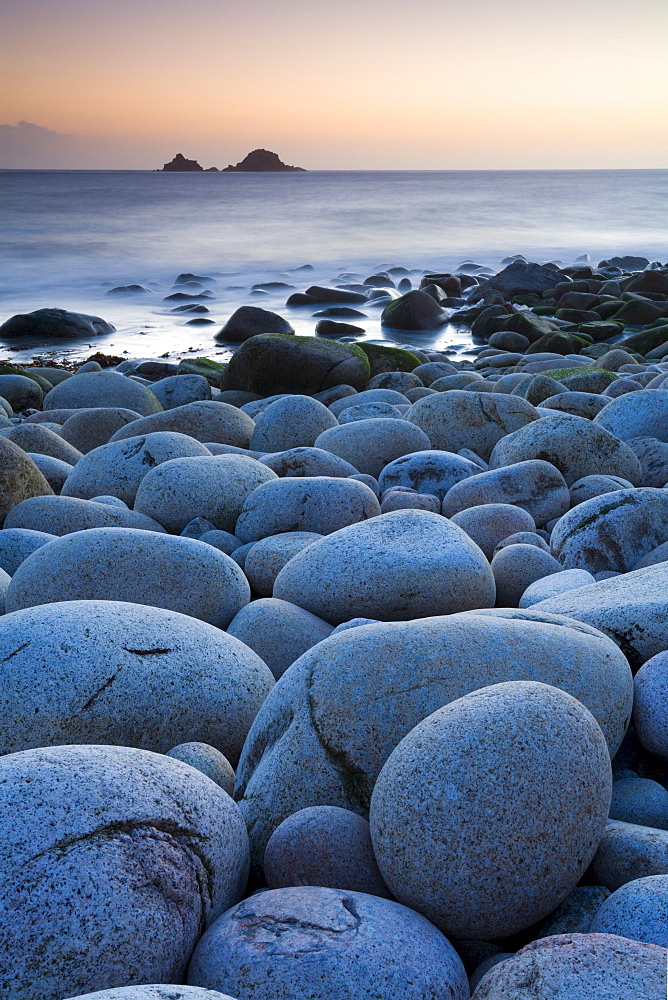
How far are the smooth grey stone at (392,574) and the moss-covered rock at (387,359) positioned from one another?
7.15 meters

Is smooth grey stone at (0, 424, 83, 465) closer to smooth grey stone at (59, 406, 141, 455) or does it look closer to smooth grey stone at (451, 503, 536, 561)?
smooth grey stone at (59, 406, 141, 455)

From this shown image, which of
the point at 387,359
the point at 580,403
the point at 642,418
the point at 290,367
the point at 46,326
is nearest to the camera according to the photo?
the point at 642,418

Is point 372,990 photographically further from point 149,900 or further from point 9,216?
point 9,216

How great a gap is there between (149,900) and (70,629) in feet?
3.65

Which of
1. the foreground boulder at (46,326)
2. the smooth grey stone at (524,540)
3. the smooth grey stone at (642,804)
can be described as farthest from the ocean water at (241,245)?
the smooth grey stone at (642,804)

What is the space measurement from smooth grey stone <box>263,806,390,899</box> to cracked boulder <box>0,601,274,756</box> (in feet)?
2.30

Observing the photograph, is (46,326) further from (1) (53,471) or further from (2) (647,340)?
(1) (53,471)

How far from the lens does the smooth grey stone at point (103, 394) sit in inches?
317

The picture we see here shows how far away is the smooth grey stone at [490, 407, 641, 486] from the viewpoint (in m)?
5.17

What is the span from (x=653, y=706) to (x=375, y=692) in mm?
835

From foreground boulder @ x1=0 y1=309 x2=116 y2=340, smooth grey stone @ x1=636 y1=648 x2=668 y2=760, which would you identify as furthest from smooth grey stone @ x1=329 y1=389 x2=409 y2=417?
foreground boulder @ x1=0 y1=309 x2=116 y2=340

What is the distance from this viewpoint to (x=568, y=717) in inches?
77.7

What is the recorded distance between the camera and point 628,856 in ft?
6.61

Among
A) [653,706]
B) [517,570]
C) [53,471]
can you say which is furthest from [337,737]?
[53,471]
